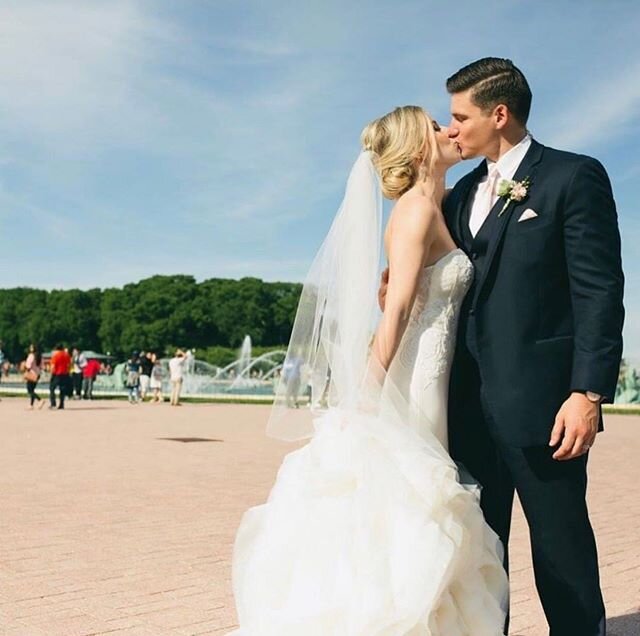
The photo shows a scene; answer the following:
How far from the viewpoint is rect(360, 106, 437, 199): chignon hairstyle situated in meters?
3.65

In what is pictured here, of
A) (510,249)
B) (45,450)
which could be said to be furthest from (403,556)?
(45,450)

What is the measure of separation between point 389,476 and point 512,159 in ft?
4.19

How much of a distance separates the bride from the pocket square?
0.28m

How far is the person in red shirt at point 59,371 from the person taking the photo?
26.1m

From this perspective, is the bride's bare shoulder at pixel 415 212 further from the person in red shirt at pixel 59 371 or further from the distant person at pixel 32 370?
the distant person at pixel 32 370


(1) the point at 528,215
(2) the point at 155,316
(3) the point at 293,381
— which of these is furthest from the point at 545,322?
(2) the point at 155,316

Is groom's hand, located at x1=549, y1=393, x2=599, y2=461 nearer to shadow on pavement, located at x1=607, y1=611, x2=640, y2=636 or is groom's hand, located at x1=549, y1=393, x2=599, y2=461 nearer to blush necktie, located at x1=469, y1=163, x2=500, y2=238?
blush necktie, located at x1=469, y1=163, x2=500, y2=238

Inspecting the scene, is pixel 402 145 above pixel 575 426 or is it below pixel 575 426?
above

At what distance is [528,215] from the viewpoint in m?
3.45

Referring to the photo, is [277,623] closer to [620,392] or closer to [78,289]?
[620,392]

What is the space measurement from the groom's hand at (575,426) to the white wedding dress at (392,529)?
0.42 meters

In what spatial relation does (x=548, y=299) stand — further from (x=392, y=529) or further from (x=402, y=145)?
(x=392, y=529)

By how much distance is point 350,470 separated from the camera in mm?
3682

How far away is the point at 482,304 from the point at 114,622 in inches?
93.9
